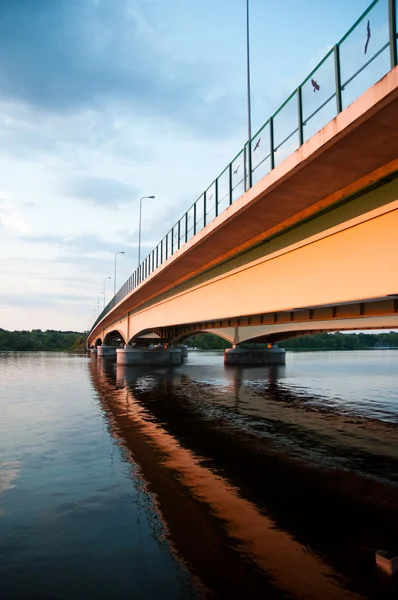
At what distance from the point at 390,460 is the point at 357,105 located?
32.1 feet

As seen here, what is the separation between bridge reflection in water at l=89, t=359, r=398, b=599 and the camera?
5.99m

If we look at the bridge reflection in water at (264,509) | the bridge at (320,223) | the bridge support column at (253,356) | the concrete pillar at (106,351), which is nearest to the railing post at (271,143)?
the bridge at (320,223)

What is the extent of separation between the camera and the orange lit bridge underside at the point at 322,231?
32.1 feet

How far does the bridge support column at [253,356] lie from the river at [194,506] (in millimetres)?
42114

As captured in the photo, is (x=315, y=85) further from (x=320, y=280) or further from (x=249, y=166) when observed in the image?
(x=320, y=280)

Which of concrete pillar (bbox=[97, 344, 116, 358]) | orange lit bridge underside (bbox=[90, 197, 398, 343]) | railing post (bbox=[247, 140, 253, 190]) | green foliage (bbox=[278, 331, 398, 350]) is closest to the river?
orange lit bridge underside (bbox=[90, 197, 398, 343])

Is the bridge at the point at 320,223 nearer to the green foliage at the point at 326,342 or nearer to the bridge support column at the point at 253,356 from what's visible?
the bridge support column at the point at 253,356

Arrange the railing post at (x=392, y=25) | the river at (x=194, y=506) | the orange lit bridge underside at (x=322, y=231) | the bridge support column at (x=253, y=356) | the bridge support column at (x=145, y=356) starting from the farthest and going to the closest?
the bridge support column at (x=253, y=356) < the bridge support column at (x=145, y=356) < the orange lit bridge underside at (x=322, y=231) < the railing post at (x=392, y=25) < the river at (x=194, y=506)

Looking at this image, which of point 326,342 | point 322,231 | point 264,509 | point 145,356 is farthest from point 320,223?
point 326,342

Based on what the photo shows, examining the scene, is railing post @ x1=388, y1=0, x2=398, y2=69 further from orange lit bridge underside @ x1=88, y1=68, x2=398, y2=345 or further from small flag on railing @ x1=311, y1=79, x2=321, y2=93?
small flag on railing @ x1=311, y1=79, x2=321, y2=93

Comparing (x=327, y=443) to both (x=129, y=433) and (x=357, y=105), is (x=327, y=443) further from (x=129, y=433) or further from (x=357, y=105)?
(x=357, y=105)

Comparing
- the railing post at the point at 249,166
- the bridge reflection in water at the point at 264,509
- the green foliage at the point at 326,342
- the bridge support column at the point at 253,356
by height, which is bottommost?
the bridge reflection in water at the point at 264,509

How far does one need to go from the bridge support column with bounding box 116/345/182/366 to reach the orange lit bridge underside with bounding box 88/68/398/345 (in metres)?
37.0

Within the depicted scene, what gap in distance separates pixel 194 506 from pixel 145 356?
50315 millimetres
